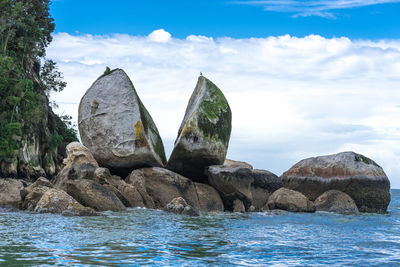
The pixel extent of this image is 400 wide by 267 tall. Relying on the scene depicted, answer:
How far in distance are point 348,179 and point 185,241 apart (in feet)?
42.7

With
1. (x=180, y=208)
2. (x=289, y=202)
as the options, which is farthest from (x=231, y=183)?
(x=180, y=208)

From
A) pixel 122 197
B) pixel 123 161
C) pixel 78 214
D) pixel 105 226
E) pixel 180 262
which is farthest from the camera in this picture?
pixel 123 161

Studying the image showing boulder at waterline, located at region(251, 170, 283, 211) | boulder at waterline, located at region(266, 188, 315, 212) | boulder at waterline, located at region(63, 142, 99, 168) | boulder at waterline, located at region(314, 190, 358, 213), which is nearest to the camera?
boulder at waterline, located at region(266, 188, 315, 212)

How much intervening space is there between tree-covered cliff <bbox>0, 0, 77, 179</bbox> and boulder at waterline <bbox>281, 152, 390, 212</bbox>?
23012 millimetres

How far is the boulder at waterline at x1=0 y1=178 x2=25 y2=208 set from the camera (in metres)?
16.9

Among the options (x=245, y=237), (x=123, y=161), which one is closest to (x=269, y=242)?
(x=245, y=237)

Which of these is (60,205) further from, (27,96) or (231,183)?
(27,96)

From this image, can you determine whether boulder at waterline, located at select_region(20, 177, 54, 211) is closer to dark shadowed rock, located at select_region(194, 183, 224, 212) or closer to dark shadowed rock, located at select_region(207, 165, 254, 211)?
dark shadowed rock, located at select_region(194, 183, 224, 212)

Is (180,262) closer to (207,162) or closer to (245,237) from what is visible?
(245,237)

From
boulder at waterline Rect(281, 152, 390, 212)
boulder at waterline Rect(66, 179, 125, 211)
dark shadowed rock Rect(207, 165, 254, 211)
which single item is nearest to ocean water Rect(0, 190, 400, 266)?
boulder at waterline Rect(66, 179, 125, 211)

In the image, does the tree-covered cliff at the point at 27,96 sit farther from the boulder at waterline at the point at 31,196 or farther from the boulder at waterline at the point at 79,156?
the boulder at waterline at the point at 31,196

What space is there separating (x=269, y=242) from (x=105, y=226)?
4011 millimetres

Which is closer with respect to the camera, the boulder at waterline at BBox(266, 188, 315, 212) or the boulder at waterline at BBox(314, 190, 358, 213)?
the boulder at waterline at BBox(266, 188, 315, 212)

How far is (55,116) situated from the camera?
5228 centimetres
